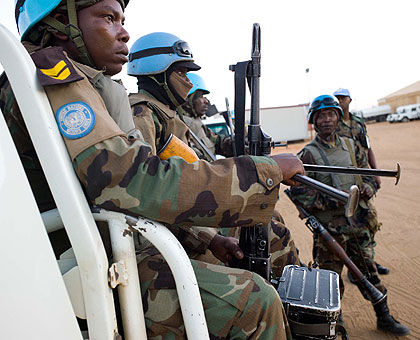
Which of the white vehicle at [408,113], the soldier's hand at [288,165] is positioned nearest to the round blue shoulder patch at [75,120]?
the soldier's hand at [288,165]

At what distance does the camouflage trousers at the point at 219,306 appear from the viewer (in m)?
1.23

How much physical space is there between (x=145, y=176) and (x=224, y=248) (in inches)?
37.2

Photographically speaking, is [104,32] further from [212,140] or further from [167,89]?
[212,140]

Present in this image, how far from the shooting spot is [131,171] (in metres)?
1.15

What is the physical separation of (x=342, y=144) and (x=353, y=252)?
1.20 meters

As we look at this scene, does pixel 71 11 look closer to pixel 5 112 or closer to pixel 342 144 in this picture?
pixel 5 112

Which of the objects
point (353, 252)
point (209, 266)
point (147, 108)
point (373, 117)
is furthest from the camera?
point (373, 117)

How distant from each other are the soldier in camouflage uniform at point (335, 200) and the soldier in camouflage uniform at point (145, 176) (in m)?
2.45

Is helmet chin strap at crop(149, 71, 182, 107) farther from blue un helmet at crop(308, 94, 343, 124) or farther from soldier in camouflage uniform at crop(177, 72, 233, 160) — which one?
blue un helmet at crop(308, 94, 343, 124)

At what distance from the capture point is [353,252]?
12.4 feet

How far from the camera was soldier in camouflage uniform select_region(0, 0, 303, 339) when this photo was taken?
1119 mm

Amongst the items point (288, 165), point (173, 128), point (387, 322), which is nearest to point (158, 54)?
point (173, 128)

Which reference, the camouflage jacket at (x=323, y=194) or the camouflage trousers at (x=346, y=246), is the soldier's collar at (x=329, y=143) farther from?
the camouflage trousers at (x=346, y=246)

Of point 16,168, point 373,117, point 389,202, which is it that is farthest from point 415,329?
point 373,117
